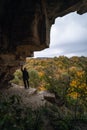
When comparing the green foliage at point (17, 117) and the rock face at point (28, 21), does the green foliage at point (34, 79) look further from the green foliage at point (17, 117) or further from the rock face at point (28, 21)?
the green foliage at point (17, 117)

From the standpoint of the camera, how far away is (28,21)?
16.7 m

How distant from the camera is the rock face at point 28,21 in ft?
54.2

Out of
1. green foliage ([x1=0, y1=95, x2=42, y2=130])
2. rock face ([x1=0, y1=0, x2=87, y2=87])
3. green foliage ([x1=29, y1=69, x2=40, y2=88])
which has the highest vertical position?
rock face ([x1=0, y1=0, x2=87, y2=87])

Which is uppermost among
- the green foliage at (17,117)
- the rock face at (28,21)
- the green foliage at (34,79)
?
the rock face at (28,21)

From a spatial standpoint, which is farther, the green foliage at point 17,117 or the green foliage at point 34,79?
the green foliage at point 34,79

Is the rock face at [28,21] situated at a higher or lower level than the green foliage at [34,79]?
higher

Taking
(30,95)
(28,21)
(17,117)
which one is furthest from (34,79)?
(17,117)

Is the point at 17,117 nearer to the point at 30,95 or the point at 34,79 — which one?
the point at 30,95

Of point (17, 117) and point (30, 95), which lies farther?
point (30, 95)

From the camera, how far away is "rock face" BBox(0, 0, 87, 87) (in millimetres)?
16516

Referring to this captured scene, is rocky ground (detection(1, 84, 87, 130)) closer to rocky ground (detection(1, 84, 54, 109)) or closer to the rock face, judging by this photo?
rocky ground (detection(1, 84, 54, 109))

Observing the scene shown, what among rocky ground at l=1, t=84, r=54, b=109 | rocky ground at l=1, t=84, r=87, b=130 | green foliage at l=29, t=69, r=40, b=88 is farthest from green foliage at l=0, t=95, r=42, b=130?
green foliage at l=29, t=69, r=40, b=88

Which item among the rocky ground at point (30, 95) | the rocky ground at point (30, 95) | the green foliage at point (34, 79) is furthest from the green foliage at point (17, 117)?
the green foliage at point (34, 79)

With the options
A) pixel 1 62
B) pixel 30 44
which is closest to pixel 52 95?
pixel 1 62
